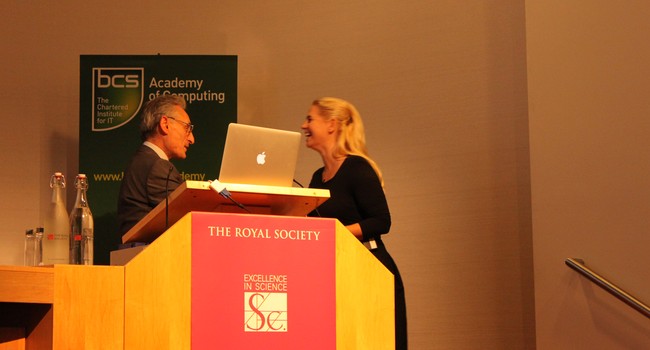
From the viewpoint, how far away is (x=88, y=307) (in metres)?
2.18

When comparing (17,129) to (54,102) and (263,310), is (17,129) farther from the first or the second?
(263,310)

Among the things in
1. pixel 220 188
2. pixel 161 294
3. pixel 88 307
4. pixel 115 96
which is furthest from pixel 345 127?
pixel 88 307

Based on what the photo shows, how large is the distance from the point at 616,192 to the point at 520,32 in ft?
4.66

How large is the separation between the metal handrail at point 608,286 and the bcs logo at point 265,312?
223 cm

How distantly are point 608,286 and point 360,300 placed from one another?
2.04 meters

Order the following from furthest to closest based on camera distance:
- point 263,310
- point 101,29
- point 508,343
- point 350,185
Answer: point 101,29 → point 508,343 → point 350,185 → point 263,310

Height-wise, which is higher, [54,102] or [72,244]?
[54,102]

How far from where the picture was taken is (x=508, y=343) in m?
5.14

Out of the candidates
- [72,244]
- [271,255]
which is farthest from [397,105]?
[271,255]

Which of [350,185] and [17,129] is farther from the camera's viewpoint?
[17,129]

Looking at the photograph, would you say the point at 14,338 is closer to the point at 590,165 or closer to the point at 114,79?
the point at 114,79

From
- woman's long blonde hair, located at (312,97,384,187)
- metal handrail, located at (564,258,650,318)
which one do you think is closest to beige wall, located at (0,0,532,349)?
metal handrail, located at (564,258,650,318)

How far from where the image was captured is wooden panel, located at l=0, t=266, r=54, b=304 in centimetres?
211

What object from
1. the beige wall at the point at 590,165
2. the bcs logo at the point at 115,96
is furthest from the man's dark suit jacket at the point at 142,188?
the beige wall at the point at 590,165
